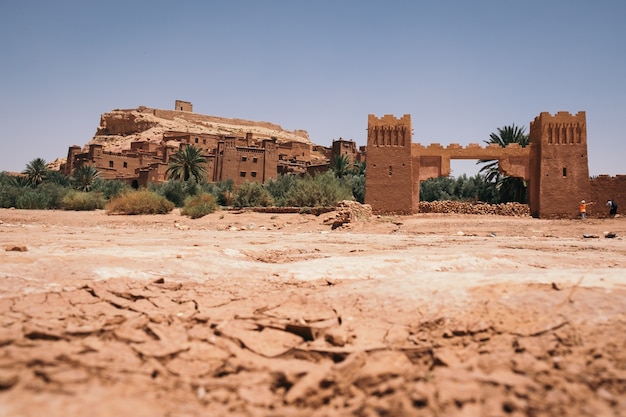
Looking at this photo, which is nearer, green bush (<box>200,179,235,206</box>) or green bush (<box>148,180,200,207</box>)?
green bush (<box>200,179,235,206</box>)

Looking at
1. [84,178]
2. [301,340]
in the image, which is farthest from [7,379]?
[84,178]

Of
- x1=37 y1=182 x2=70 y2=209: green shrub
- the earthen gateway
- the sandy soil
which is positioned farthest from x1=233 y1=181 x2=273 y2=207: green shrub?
the sandy soil

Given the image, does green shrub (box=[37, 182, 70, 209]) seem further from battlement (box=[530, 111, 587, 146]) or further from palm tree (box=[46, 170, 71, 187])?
battlement (box=[530, 111, 587, 146])

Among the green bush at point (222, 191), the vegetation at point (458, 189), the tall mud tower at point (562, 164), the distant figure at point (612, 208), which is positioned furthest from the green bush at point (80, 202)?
the distant figure at point (612, 208)

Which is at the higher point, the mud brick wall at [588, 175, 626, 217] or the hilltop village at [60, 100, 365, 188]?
the hilltop village at [60, 100, 365, 188]

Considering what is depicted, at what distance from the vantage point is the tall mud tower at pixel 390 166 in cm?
2158

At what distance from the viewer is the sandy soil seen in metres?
2.69

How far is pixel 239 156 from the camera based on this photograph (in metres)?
47.1

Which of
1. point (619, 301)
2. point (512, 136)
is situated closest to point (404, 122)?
point (512, 136)

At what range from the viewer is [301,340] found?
3867 mm

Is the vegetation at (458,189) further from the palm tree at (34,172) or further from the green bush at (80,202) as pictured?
the palm tree at (34,172)

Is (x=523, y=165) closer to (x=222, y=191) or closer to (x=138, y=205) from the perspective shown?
(x=138, y=205)

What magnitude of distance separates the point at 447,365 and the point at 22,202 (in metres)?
30.9

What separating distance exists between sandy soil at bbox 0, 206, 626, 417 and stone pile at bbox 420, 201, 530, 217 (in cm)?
1730
